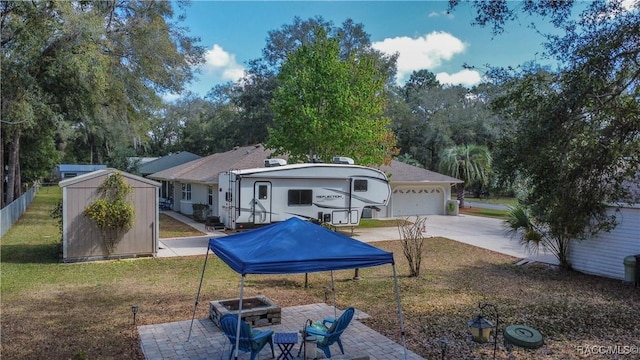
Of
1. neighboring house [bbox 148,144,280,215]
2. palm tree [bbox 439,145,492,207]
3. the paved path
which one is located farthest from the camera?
palm tree [bbox 439,145,492,207]

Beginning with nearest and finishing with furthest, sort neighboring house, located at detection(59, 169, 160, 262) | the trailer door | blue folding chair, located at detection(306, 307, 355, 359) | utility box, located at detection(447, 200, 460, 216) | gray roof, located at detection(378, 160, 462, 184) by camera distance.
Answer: blue folding chair, located at detection(306, 307, 355, 359)
neighboring house, located at detection(59, 169, 160, 262)
the trailer door
gray roof, located at detection(378, 160, 462, 184)
utility box, located at detection(447, 200, 460, 216)

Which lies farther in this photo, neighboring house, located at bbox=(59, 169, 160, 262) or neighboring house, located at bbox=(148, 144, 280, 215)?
neighboring house, located at bbox=(148, 144, 280, 215)

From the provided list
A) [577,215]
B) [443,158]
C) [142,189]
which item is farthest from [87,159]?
[577,215]

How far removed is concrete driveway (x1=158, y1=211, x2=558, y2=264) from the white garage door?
0.92 meters

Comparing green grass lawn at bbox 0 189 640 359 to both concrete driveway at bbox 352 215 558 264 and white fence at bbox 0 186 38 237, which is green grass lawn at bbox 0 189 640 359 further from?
white fence at bbox 0 186 38 237

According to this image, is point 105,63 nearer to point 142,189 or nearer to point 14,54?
point 14,54

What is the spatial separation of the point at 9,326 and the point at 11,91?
15.3m

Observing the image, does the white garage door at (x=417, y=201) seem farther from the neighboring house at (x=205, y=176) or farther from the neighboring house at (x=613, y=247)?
the neighboring house at (x=613, y=247)

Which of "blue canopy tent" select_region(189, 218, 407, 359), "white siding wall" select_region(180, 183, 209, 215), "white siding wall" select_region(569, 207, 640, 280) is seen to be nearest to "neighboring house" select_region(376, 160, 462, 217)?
"white siding wall" select_region(180, 183, 209, 215)

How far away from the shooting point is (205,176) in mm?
22391

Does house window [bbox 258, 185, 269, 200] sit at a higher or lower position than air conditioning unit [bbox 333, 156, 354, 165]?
lower

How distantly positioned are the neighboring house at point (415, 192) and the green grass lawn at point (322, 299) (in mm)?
11957

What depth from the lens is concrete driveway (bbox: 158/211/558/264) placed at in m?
15.1

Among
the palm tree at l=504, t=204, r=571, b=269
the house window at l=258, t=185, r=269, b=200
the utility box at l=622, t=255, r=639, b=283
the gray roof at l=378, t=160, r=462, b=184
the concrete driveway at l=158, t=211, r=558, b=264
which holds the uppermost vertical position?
the gray roof at l=378, t=160, r=462, b=184
